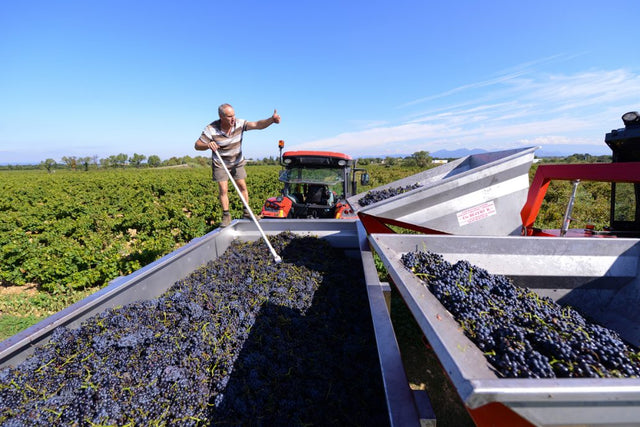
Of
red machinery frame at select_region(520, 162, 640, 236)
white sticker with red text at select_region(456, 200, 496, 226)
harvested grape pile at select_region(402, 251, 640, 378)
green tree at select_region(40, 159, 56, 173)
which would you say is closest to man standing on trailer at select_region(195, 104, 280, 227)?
white sticker with red text at select_region(456, 200, 496, 226)

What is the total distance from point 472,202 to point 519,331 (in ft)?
5.86

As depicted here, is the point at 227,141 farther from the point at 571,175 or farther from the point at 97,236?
the point at 97,236

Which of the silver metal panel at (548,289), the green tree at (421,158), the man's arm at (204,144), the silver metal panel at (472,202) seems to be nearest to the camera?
the silver metal panel at (548,289)

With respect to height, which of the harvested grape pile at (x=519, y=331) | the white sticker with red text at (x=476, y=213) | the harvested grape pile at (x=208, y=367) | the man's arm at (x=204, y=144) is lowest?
the harvested grape pile at (x=208, y=367)

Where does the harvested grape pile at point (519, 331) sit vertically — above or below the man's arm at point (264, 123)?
below

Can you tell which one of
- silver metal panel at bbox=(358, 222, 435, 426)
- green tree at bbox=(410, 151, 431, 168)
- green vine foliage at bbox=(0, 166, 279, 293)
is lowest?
green vine foliage at bbox=(0, 166, 279, 293)

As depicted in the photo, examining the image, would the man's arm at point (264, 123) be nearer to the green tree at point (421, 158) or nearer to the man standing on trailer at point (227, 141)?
the man standing on trailer at point (227, 141)

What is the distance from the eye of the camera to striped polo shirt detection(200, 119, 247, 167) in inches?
162

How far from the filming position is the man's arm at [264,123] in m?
4.22

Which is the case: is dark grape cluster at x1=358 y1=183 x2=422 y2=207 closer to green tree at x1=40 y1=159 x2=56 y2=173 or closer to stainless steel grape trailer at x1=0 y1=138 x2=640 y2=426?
stainless steel grape trailer at x1=0 y1=138 x2=640 y2=426

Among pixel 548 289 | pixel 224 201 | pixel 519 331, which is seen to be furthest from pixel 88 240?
pixel 548 289

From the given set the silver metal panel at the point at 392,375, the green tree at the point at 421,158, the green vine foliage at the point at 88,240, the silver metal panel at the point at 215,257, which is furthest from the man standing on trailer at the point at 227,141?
the green tree at the point at 421,158

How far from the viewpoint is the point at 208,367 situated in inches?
66.1

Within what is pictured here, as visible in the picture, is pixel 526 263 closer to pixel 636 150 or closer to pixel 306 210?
pixel 636 150
